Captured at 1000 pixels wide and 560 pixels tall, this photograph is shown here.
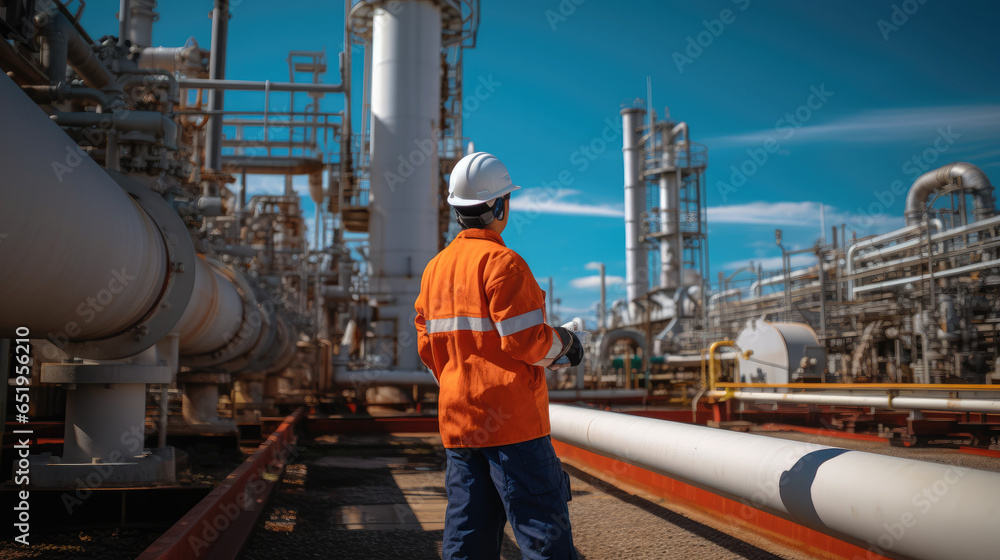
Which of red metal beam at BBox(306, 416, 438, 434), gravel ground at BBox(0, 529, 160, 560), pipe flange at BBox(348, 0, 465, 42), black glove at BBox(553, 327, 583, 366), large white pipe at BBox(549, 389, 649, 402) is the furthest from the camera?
pipe flange at BBox(348, 0, 465, 42)

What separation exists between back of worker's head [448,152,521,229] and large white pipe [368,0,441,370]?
480 inches

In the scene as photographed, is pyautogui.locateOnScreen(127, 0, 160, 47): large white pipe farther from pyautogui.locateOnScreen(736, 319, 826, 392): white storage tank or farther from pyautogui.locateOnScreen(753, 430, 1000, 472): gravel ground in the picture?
pyautogui.locateOnScreen(753, 430, 1000, 472): gravel ground

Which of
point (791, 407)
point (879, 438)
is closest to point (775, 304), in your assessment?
point (791, 407)

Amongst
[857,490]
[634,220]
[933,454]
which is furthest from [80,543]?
[634,220]

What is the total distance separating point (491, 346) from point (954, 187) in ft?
58.0

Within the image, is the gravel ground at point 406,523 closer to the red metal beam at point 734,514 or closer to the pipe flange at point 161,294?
the red metal beam at point 734,514

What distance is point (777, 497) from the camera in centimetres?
253

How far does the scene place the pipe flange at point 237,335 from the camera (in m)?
6.54

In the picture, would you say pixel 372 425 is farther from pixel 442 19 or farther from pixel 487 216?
pixel 442 19

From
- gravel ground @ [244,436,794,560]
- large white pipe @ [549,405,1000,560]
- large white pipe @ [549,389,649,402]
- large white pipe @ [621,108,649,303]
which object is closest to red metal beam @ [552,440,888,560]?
gravel ground @ [244,436,794,560]

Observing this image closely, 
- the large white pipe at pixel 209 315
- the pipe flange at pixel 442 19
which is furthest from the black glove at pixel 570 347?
the pipe flange at pixel 442 19

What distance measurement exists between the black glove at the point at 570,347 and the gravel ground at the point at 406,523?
5.34ft

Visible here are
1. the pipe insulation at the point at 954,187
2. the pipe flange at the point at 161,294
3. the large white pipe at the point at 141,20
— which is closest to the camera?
the pipe flange at the point at 161,294

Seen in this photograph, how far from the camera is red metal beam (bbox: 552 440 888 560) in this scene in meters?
3.19
